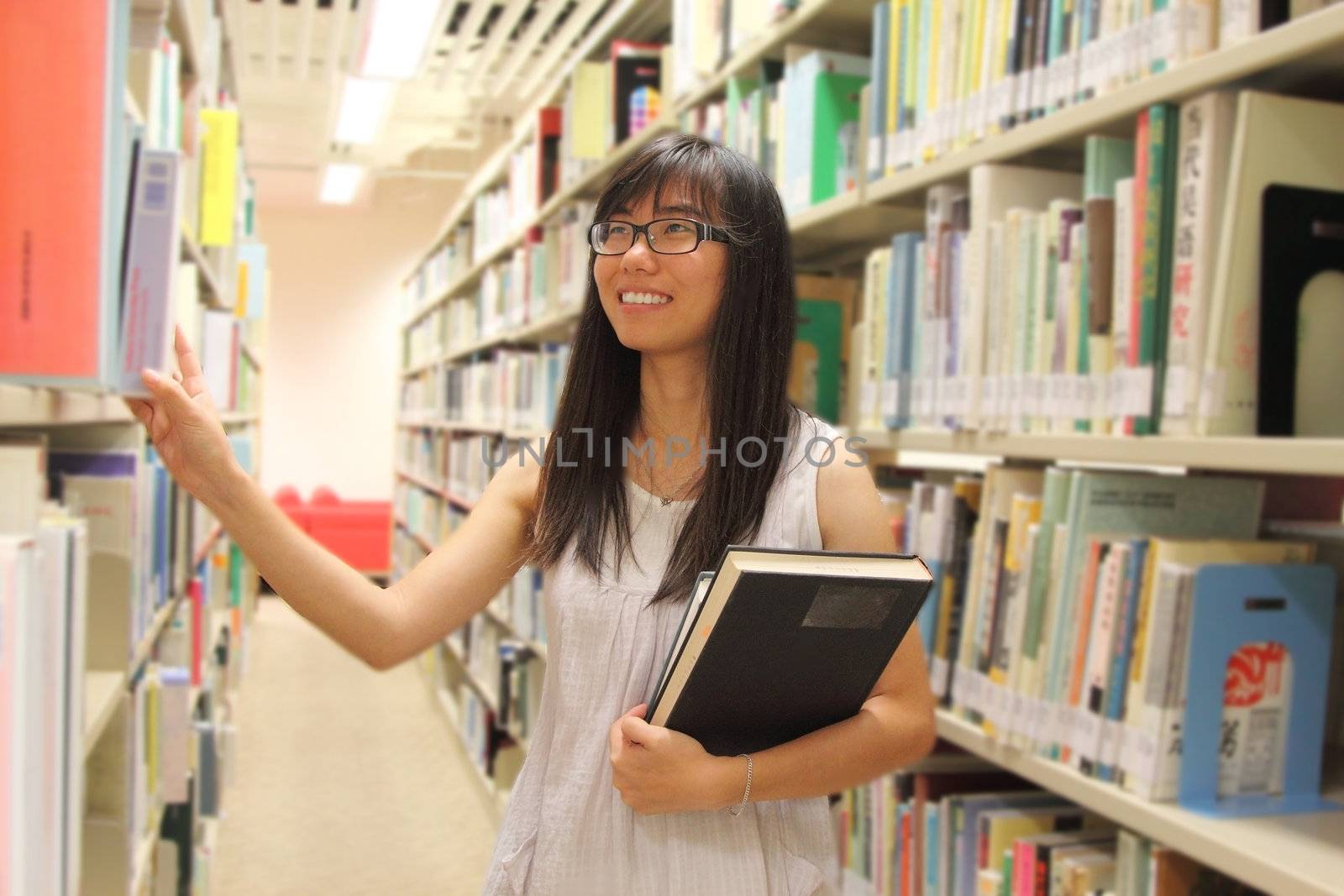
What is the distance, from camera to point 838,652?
3.09ft

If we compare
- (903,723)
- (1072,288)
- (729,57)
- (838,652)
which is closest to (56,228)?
(838,652)

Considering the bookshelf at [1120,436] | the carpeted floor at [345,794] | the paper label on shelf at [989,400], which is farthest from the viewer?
the carpeted floor at [345,794]

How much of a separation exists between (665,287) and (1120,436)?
0.55 m

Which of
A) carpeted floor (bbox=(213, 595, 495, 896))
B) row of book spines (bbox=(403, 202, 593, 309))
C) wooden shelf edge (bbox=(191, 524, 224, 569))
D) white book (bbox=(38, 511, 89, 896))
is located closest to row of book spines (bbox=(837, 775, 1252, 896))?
white book (bbox=(38, 511, 89, 896))

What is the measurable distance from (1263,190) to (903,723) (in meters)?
0.62

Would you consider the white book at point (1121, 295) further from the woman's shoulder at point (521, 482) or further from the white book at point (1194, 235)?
the woman's shoulder at point (521, 482)

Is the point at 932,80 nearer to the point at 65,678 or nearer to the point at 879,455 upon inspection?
the point at 879,455

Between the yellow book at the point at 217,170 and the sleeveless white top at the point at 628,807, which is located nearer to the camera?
the sleeveless white top at the point at 628,807

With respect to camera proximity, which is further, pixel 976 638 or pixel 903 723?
pixel 976 638

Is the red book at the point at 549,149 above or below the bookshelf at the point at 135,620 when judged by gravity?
above

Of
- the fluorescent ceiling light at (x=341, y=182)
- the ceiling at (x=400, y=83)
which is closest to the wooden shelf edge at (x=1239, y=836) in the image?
the ceiling at (x=400, y=83)

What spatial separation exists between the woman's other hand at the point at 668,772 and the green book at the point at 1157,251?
0.59 m

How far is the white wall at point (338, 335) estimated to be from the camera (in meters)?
9.49

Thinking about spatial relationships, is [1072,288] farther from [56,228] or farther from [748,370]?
[56,228]
